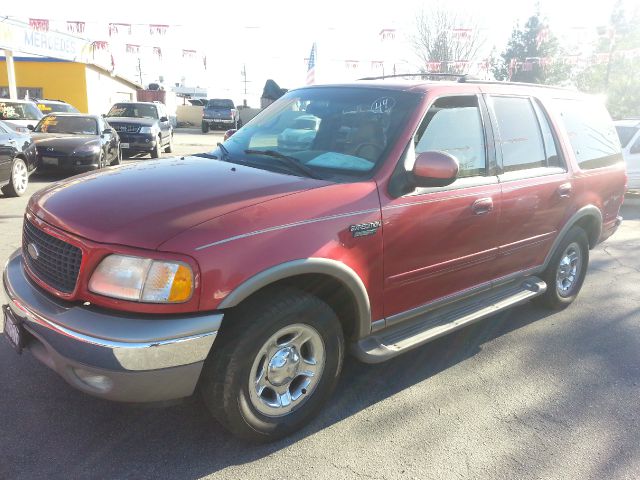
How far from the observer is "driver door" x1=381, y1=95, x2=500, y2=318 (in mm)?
3043

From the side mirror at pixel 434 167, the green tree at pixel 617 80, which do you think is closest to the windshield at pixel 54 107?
the side mirror at pixel 434 167

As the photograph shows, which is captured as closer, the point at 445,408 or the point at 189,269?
the point at 189,269

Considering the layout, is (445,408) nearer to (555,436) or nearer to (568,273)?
(555,436)

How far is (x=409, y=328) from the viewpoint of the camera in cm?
327

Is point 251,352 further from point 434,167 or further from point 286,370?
point 434,167

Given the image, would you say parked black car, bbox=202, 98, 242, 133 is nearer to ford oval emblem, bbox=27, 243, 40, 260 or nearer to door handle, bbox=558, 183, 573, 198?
door handle, bbox=558, 183, 573, 198

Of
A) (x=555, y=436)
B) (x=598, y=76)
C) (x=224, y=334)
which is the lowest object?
(x=555, y=436)

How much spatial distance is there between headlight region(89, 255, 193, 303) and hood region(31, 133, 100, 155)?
9.68 metres

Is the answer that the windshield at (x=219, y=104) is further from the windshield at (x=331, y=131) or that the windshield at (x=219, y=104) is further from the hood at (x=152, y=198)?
the hood at (x=152, y=198)

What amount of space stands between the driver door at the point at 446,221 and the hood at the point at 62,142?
9489mm

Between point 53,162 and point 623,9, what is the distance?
54.8 metres

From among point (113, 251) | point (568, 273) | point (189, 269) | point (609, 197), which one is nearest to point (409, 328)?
point (189, 269)

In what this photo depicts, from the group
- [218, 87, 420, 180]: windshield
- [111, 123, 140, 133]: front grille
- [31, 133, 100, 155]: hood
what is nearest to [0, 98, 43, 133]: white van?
[111, 123, 140, 133]: front grille

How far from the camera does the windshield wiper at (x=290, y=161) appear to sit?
120 inches
